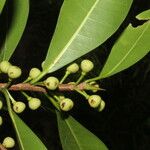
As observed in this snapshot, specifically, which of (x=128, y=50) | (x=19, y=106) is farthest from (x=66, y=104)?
(x=128, y=50)

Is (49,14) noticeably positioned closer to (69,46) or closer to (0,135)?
(0,135)

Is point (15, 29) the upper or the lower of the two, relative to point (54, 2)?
lower

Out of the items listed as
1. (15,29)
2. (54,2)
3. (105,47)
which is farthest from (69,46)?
(54,2)

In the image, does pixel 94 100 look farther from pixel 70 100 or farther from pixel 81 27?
pixel 81 27

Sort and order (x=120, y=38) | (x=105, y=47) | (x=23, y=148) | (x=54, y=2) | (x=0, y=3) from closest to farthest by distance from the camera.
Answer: (x=0, y=3), (x=23, y=148), (x=120, y=38), (x=105, y=47), (x=54, y=2)

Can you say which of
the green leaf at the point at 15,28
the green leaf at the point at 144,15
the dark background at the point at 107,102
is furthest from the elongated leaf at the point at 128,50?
the dark background at the point at 107,102

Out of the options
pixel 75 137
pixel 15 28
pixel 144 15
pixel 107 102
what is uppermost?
pixel 15 28

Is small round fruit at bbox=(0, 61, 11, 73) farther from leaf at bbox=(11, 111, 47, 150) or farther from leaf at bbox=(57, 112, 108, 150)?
leaf at bbox=(57, 112, 108, 150)

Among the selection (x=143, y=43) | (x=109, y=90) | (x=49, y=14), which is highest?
(x=49, y=14)
